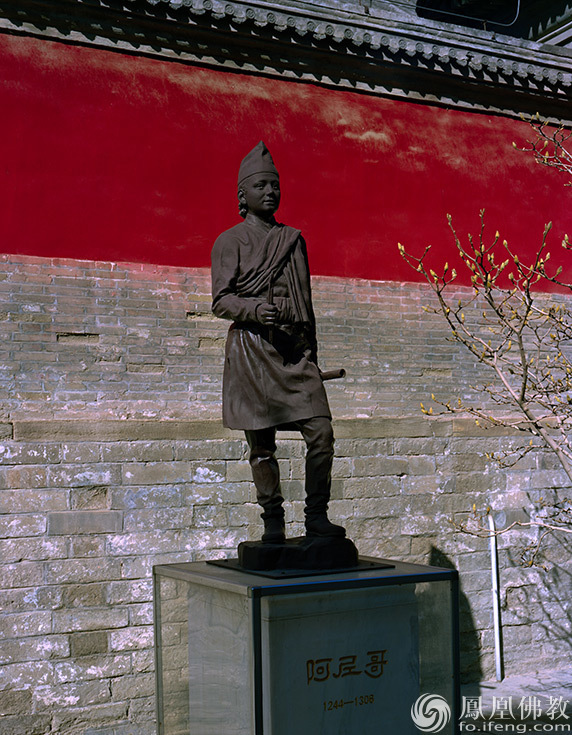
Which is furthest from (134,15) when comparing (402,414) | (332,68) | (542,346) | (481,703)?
(481,703)

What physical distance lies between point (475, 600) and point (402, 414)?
156 centimetres

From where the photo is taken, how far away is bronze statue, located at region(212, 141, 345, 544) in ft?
12.4

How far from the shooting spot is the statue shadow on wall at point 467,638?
21.4ft

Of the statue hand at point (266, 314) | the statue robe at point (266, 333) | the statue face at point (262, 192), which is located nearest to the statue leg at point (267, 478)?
the statue robe at point (266, 333)

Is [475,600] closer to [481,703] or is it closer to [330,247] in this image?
[481,703]

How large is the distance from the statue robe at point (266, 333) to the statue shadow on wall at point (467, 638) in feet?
10.2

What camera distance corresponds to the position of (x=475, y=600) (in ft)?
21.8

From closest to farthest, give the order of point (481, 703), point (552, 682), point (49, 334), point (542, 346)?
1. point (49, 334)
2. point (481, 703)
3. point (552, 682)
4. point (542, 346)

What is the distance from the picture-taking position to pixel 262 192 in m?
3.99

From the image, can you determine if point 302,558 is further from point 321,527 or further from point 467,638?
point 467,638

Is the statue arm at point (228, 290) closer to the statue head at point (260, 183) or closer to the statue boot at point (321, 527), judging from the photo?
the statue head at point (260, 183)

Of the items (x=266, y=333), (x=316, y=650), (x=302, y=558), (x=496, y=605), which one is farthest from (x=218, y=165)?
(x=496, y=605)

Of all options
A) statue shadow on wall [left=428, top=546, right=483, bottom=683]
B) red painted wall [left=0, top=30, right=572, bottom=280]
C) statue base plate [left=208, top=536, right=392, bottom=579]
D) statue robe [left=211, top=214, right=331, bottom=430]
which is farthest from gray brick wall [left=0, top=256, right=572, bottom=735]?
statue base plate [left=208, top=536, right=392, bottom=579]

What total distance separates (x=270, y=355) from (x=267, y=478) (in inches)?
21.7
